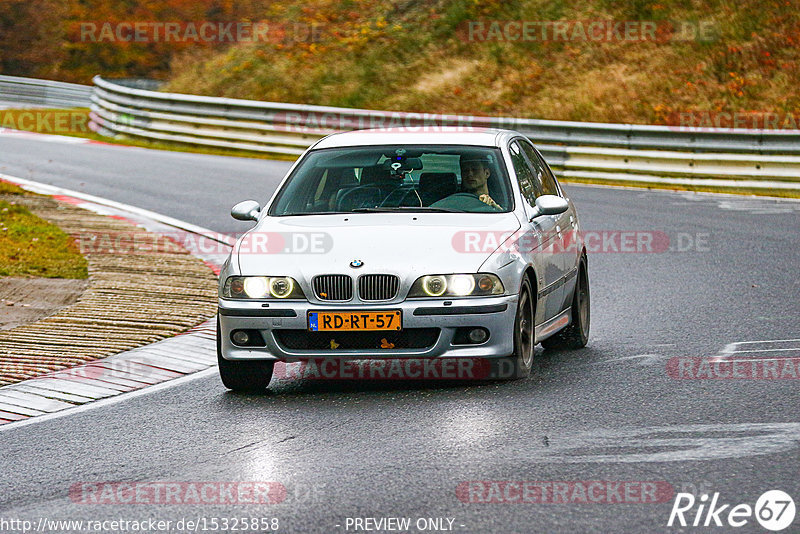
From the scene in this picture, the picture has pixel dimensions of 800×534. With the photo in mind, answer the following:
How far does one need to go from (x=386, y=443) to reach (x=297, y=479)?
0.79 m

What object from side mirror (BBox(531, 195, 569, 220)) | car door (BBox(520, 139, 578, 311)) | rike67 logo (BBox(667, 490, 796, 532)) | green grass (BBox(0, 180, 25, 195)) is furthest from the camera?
green grass (BBox(0, 180, 25, 195))

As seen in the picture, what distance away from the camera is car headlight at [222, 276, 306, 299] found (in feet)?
26.5

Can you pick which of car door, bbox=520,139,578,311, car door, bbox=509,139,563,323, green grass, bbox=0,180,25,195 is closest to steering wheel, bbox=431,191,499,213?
car door, bbox=509,139,563,323

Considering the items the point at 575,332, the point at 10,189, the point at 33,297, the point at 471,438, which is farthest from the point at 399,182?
the point at 10,189

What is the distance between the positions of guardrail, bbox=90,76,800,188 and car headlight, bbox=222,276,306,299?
10731 mm

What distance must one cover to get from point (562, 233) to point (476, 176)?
869mm

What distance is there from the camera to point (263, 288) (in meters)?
8.15

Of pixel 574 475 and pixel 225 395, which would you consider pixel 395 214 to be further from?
pixel 574 475

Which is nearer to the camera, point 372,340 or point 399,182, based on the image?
point 372,340

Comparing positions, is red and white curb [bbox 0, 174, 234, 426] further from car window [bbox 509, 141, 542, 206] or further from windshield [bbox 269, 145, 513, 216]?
car window [bbox 509, 141, 542, 206]

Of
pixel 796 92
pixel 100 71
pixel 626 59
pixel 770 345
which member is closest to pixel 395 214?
pixel 770 345

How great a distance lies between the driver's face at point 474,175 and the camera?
9.16m

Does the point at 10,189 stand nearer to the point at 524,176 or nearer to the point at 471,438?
the point at 524,176

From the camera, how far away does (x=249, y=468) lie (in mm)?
6508
